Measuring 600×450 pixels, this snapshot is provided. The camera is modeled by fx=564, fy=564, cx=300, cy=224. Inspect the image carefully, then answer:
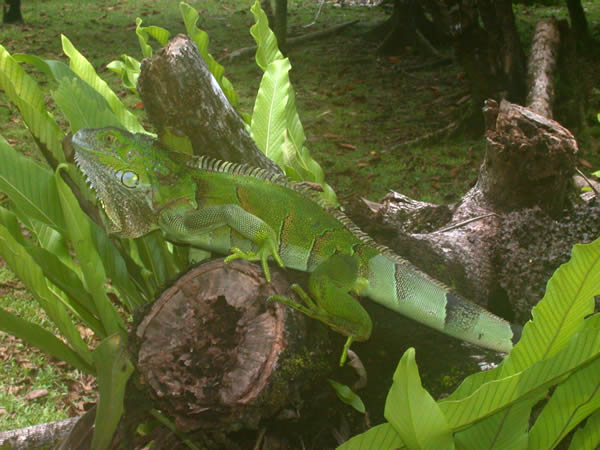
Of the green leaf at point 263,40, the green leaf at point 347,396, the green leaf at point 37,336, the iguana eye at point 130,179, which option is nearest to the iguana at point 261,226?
the iguana eye at point 130,179

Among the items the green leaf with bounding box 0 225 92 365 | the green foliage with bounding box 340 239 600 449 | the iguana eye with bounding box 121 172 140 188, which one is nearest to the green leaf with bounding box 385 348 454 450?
the green foliage with bounding box 340 239 600 449

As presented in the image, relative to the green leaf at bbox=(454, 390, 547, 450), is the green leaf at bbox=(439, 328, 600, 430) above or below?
above

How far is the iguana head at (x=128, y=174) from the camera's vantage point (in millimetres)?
1630

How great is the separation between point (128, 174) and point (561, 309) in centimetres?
123

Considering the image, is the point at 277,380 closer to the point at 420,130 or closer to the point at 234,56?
the point at 420,130

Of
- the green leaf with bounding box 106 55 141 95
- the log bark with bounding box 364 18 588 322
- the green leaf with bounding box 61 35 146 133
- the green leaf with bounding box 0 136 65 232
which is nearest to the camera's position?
the green leaf with bounding box 0 136 65 232

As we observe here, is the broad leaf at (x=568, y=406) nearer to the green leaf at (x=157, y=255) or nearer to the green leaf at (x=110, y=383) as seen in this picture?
the green leaf at (x=110, y=383)

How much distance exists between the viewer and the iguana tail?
1658 mm

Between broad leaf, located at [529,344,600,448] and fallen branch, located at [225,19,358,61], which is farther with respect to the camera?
fallen branch, located at [225,19,358,61]

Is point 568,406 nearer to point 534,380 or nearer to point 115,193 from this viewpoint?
point 534,380

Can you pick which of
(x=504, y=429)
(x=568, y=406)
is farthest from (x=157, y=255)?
(x=568, y=406)

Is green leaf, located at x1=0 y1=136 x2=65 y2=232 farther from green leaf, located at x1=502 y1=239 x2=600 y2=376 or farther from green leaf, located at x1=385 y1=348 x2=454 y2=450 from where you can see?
green leaf, located at x1=502 y1=239 x2=600 y2=376

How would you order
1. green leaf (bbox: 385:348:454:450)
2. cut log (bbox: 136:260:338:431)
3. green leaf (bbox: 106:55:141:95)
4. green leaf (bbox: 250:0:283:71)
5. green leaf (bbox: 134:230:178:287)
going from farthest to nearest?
green leaf (bbox: 106:55:141:95)
green leaf (bbox: 250:0:283:71)
green leaf (bbox: 134:230:178:287)
cut log (bbox: 136:260:338:431)
green leaf (bbox: 385:348:454:450)

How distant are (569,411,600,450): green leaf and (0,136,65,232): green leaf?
1776 millimetres
